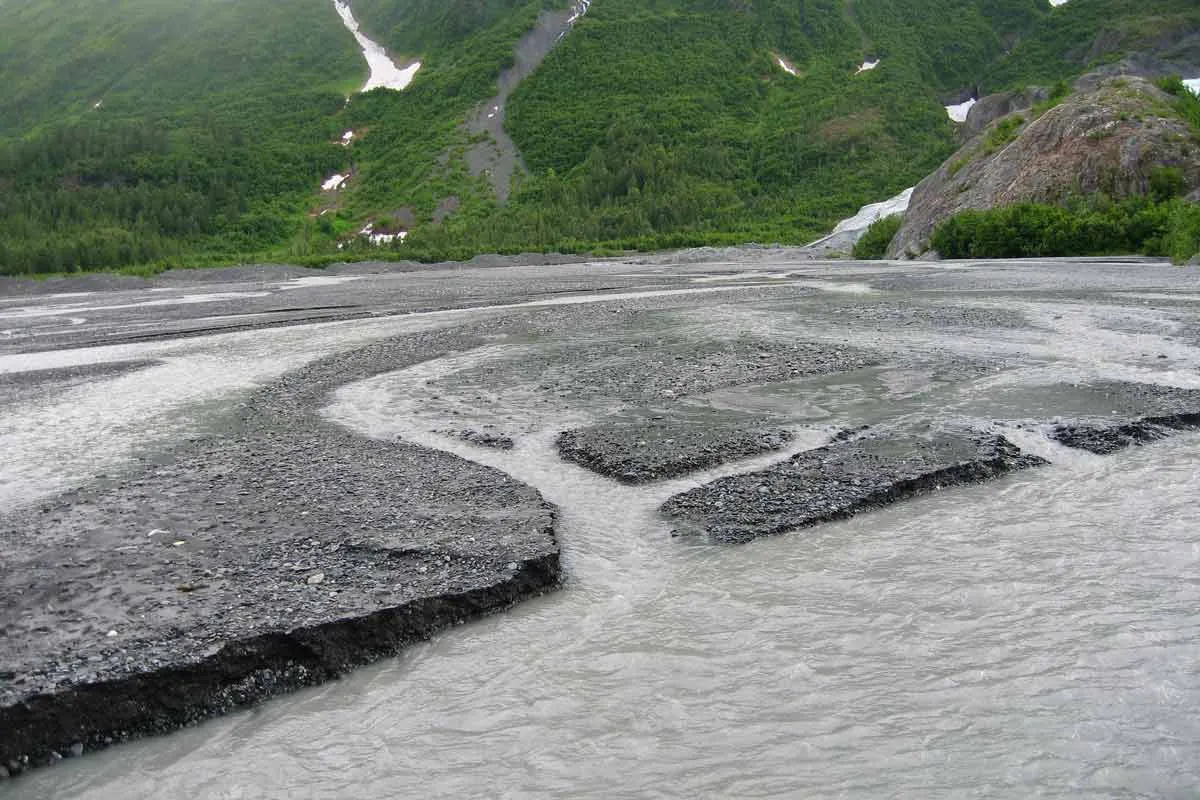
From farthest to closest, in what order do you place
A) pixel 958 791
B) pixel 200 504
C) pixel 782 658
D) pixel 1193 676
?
pixel 200 504, pixel 782 658, pixel 1193 676, pixel 958 791

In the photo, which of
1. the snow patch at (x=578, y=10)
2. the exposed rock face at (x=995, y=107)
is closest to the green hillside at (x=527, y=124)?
the snow patch at (x=578, y=10)

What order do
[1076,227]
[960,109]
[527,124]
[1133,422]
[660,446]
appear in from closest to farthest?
[660,446]
[1133,422]
[1076,227]
[527,124]
[960,109]

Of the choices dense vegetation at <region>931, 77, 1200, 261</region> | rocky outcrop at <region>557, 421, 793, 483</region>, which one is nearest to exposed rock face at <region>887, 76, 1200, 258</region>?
dense vegetation at <region>931, 77, 1200, 261</region>

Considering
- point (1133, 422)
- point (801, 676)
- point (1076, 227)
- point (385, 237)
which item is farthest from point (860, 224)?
point (801, 676)

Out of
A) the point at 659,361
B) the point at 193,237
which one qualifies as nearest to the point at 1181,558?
the point at 659,361

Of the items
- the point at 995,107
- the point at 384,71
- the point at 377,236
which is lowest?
the point at 377,236

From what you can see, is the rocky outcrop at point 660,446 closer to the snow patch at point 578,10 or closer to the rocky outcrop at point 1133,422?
the rocky outcrop at point 1133,422

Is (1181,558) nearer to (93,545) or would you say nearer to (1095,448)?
(1095,448)

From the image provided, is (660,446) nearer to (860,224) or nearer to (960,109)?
(860,224)
